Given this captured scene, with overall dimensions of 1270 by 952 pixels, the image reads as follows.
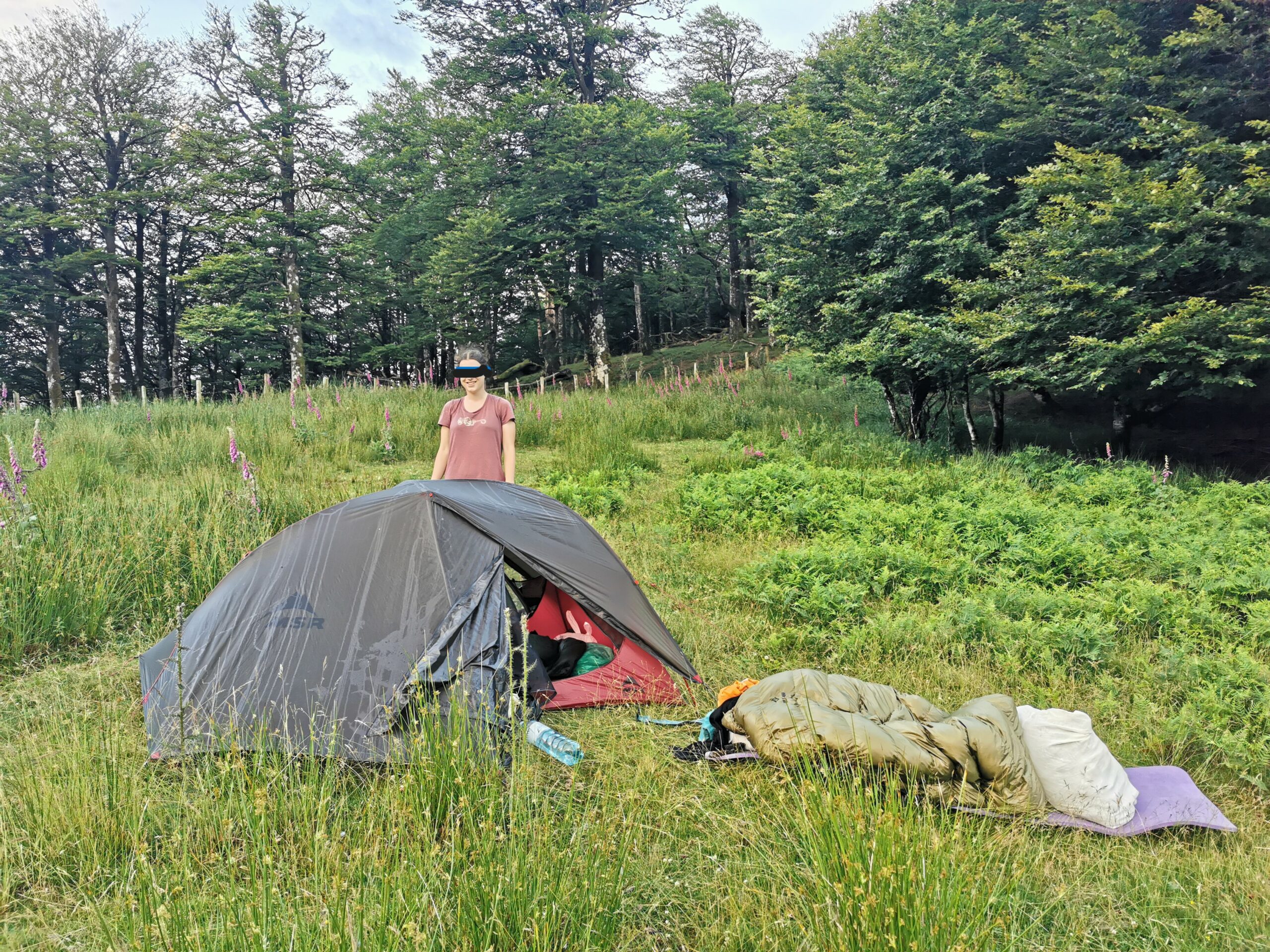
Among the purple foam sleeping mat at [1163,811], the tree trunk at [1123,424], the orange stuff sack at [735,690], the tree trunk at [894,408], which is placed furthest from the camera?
the tree trunk at [894,408]

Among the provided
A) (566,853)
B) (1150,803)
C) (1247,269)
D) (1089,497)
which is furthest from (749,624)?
(1247,269)

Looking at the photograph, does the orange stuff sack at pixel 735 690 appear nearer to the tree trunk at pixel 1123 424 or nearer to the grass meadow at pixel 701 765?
the grass meadow at pixel 701 765

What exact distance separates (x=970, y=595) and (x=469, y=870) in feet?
13.7

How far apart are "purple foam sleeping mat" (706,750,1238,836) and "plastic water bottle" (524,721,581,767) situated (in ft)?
2.59

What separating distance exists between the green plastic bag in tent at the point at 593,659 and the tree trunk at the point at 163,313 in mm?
28010

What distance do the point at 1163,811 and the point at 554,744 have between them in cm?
249

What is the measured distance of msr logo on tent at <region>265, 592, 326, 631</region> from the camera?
3.60 m

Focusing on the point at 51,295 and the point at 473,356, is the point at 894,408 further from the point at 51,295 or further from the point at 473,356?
the point at 51,295

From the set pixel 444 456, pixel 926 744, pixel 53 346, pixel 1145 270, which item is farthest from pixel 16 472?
pixel 53 346

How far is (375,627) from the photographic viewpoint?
3.55 meters

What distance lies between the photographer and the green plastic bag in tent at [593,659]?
4398mm

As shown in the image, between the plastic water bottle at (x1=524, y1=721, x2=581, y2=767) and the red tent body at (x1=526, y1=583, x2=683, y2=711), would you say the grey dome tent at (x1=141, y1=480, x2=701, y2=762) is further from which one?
the plastic water bottle at (x1=524, y1=721, x2=581, y2=767)

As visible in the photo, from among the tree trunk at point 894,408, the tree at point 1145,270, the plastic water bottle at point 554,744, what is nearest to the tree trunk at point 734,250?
the tree trunk at point 894,408

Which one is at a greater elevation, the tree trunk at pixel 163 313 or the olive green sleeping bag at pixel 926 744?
the tree trunk at pixel 163 313
